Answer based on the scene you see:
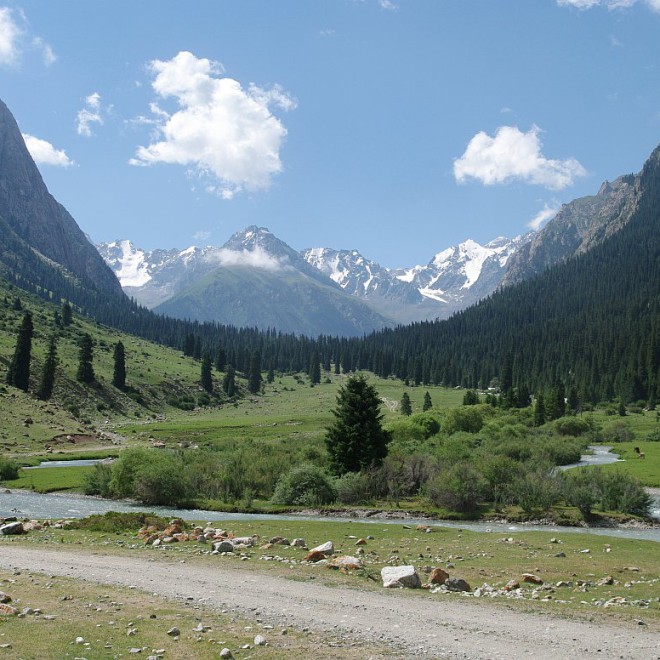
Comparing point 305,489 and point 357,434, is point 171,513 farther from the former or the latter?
point 357,434

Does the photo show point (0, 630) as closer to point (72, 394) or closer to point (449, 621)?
point (449, 621)

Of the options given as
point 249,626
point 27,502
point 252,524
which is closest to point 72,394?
point 27,502

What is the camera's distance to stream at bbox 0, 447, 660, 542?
145 ft

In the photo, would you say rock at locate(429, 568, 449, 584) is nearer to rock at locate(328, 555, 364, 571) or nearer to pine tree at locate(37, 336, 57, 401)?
rock at locate(328, 555, 364, 571)

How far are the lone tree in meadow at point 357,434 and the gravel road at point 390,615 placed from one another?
36.7 meters

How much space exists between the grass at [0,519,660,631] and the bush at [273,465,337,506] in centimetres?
1184

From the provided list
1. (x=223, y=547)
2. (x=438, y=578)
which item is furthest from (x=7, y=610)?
(x=438, y=578)

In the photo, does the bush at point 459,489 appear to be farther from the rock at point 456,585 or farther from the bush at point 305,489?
the rock at point 456,585

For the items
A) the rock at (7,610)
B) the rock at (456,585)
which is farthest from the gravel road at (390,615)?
the rock at (7,610)

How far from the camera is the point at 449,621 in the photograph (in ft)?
55.6

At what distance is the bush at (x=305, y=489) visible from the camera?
54750 mm

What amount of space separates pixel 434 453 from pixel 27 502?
1624 inches

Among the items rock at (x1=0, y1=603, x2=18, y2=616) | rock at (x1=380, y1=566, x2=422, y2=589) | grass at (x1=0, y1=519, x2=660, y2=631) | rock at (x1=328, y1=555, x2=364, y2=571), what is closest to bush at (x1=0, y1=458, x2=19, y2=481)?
grass at (x1=0, y1=519, x2=660, y2=631)

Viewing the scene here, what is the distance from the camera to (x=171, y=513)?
52.3 m
